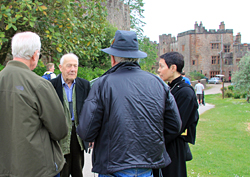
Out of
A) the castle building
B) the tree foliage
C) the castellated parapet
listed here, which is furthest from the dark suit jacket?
the castle building

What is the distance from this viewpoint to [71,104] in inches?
146

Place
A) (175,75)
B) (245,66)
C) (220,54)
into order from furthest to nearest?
(220,54), (245,66), (175,75)

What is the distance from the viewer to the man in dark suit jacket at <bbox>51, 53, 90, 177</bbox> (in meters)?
3.63

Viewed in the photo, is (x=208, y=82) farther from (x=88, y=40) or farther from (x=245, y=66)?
(x=88, y=40)

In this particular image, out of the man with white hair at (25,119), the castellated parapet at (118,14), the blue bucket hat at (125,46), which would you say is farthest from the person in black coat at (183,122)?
the castellated parapet at (118,14)

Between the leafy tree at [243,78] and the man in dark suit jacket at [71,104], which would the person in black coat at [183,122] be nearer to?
the man in dark suit jacket at [71,104]

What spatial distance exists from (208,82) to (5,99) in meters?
54.7

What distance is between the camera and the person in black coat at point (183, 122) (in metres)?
3.19

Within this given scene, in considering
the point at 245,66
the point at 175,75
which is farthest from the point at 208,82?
the point at 175,75

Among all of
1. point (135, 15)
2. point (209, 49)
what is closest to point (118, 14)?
point (135, 15)

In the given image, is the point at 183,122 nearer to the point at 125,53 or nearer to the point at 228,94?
the point at 125,53

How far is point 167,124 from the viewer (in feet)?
8.54

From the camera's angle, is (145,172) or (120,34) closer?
(145,172)

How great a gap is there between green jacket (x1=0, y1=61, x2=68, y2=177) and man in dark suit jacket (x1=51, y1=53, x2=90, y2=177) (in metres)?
1.20
